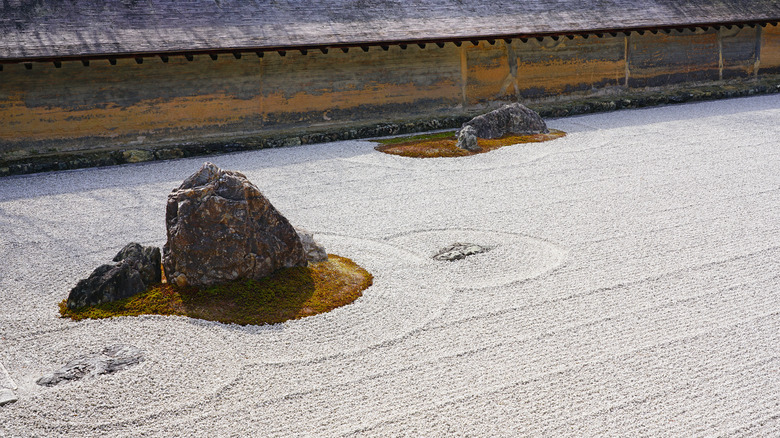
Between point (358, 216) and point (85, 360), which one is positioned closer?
point (85, 360)

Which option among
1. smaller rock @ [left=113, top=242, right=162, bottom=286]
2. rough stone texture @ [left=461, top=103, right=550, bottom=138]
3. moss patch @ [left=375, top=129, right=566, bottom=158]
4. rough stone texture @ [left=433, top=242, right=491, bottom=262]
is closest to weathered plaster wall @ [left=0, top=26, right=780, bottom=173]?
moss patch @ [left=375, top=129, right=566, bottom=158]

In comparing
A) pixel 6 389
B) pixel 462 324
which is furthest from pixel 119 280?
pixel 462 324

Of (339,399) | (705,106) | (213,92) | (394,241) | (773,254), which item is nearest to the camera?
(339,399)

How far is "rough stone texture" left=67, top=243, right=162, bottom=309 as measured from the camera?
5.75m

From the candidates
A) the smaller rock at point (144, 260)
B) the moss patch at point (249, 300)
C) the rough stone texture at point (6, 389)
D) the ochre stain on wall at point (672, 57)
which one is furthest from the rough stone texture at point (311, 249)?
the ochre stain on wall at point (672, 57)

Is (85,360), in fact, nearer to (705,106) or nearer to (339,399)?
(339,399)

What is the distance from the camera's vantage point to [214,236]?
19.1 ft

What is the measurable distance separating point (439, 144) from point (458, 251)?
589 centimetres

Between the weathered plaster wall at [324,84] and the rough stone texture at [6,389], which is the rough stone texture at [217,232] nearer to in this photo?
the rough stone texture at [6,389]

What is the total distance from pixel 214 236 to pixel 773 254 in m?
4.99

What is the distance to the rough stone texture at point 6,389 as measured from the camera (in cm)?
435

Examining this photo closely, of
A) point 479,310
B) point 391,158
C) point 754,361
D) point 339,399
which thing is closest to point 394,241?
point 479,310

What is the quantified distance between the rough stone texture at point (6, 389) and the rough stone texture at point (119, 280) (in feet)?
3.48

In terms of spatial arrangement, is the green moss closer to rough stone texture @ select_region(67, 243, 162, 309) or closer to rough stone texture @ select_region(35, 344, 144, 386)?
rough stone texture @ select_region(67, 243, 162, 309)
